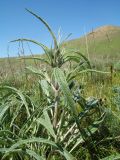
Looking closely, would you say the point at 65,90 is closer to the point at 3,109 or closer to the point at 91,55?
the point at 3,109

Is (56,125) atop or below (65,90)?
below

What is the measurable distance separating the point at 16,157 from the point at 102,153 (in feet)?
1.74

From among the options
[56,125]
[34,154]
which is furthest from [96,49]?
[34,154]

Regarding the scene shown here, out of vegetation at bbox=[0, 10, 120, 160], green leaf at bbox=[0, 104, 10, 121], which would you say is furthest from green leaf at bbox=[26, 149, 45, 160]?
green leaf at bbox=[0, 104, 10, 121]

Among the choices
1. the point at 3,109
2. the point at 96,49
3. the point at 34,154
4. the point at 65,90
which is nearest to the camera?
the point at 65,90

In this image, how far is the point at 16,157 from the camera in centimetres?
188

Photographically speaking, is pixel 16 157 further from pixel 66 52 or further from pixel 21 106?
pixel 66 52

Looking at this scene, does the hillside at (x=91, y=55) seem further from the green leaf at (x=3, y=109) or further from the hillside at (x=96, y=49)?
the green leaf at (x=3, y=109)

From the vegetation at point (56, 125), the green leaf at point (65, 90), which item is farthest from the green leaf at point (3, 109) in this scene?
the green leaf at point (65, 90)

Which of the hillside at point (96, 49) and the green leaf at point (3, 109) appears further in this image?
the hillside at point (96, 49)

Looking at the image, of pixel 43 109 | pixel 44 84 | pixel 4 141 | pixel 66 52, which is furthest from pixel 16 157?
pixel 66 52

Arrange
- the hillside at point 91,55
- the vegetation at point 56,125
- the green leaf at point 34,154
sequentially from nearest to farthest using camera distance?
the green leaf at point 34,154, the vegetation at point 56,125, the hillside at point 91,55

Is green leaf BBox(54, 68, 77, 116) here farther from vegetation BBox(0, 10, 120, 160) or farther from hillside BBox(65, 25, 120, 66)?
hillside BBox(65, 25, 120, 66)

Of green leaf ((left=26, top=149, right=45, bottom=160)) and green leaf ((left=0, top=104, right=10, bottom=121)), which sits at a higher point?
green leaf ((left=0, top=104, right=10, bottom=121))
